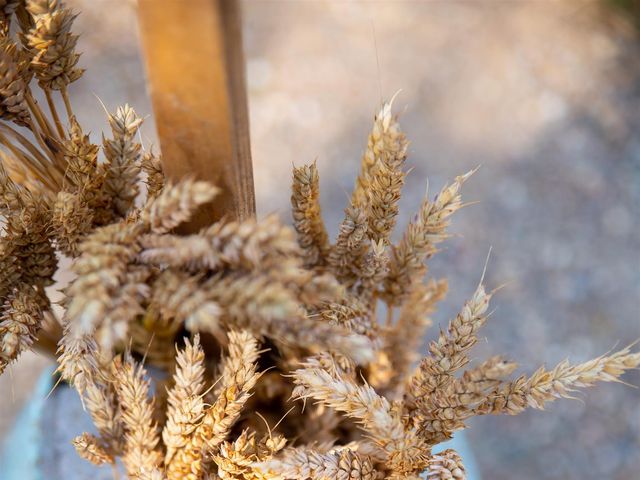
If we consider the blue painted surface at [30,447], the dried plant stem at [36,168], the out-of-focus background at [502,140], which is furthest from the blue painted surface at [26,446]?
the out-of-focus background at [502,140]

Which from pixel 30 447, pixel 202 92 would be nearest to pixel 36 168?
pixel 202 92

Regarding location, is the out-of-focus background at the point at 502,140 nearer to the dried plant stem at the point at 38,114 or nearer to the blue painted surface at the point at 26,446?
the blue painted surface at the point at 26,446

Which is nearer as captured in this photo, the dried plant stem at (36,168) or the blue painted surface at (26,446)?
the dried plant stem at (36,168)

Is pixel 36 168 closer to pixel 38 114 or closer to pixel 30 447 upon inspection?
pixel 38 114

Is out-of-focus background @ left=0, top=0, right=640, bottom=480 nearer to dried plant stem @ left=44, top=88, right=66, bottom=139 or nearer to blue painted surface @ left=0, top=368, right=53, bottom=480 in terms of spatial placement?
blue painted surface @ left=0, top=368, right=53, bottom=480

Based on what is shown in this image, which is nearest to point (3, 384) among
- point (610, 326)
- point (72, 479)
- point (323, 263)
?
point (72, 479)

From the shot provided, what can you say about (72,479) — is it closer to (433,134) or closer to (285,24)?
(433,134)
